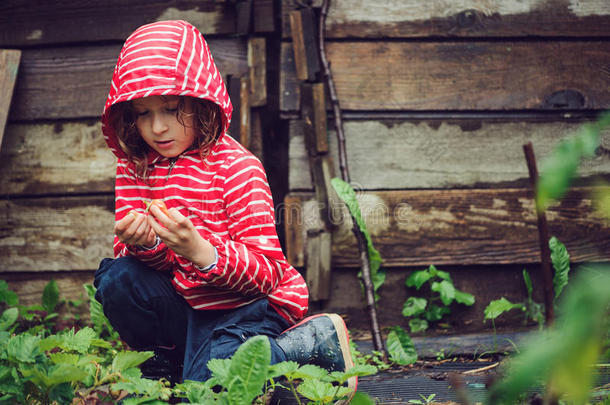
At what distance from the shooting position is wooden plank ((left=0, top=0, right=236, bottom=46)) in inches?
97.0

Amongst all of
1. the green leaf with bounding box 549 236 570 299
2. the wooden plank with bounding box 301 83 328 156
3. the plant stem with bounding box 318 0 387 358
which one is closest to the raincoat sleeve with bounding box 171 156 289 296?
the plant stem with bounding box 318 0 387 358

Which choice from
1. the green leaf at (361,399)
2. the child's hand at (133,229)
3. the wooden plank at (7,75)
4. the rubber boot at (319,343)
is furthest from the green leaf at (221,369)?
the wooden plank at (7,75)

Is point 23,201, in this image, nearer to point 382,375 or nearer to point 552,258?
point 382,375

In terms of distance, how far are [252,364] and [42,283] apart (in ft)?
6.07

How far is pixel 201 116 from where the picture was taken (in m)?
1.67

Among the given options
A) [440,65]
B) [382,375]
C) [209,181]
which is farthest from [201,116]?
[440,65]

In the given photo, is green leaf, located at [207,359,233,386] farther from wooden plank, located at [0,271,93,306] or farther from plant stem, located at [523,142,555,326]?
Answer: wooden plank, located at [0,271,93,306]

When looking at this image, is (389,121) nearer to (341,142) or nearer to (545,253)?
(341,142)

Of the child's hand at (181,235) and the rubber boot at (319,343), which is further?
the rubber boot at (319,343)

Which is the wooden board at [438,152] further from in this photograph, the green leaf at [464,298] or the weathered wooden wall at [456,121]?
the green leaf at [464,298]

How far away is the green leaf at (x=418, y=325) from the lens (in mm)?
2377

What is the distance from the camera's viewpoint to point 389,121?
2463 millimetres

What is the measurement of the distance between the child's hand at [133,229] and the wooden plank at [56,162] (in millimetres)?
1065

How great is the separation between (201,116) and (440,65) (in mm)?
1289
